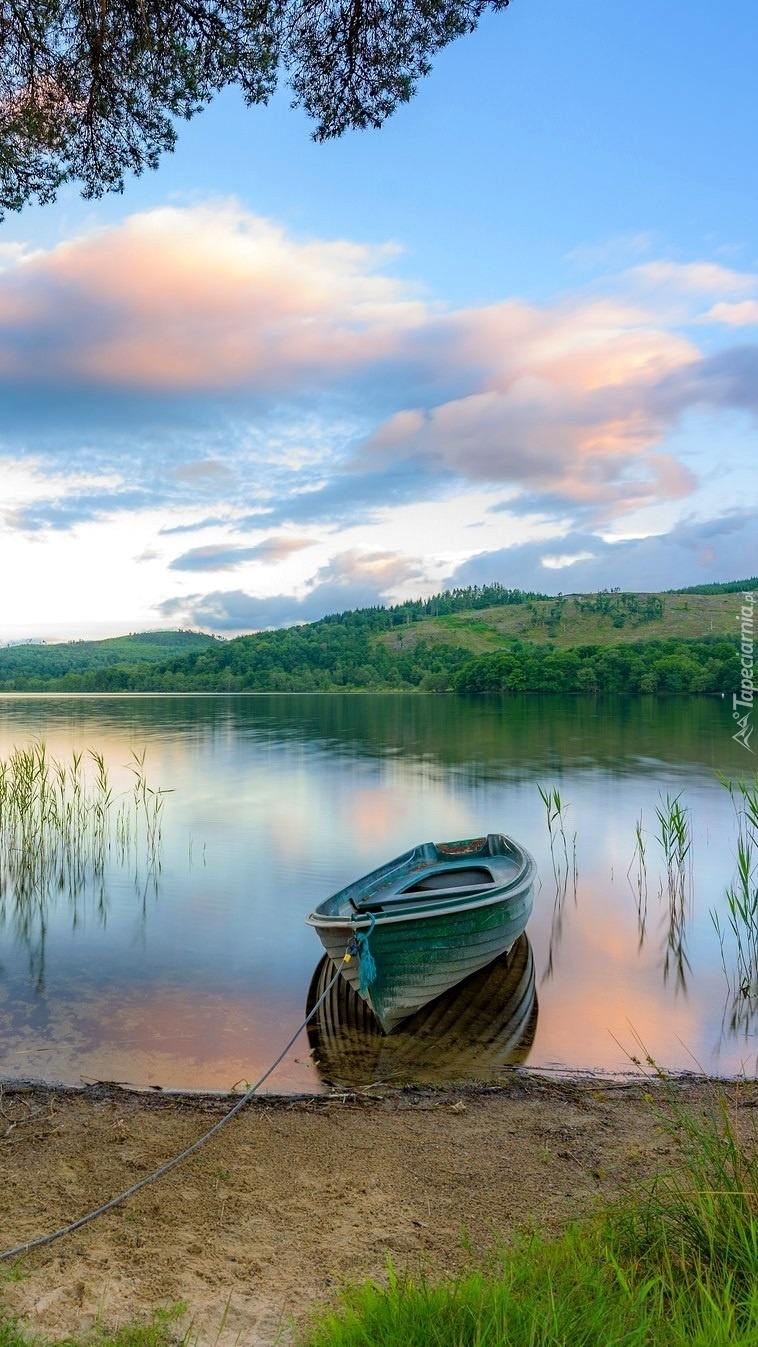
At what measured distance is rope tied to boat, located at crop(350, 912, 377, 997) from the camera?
7.74 metres

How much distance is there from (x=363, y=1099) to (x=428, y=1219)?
2.01m

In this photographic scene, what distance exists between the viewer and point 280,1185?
16.3ft

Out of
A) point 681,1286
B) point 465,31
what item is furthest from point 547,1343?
point 465,31

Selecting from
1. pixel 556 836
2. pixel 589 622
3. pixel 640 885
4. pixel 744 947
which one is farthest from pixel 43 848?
pixel 589 622

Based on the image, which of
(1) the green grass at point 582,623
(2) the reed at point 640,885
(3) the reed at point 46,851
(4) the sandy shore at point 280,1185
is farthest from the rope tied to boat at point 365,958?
(1) the green grass at point 582,623

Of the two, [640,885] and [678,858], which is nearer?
[678,858]

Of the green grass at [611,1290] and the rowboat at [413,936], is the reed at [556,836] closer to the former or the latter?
the rowboat at [413,936]

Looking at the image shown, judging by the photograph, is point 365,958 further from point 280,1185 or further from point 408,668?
point 408,668

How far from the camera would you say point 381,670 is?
143750mm

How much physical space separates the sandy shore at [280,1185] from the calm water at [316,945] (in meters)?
1.02

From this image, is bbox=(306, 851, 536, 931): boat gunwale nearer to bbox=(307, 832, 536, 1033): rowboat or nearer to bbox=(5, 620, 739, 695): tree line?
bbox=(307, 832, 536, 1033): rowboat

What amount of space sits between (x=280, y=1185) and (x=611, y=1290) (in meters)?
2.54

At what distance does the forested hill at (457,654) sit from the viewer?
369ft

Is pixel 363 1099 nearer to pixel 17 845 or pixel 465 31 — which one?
pixel 465 31
